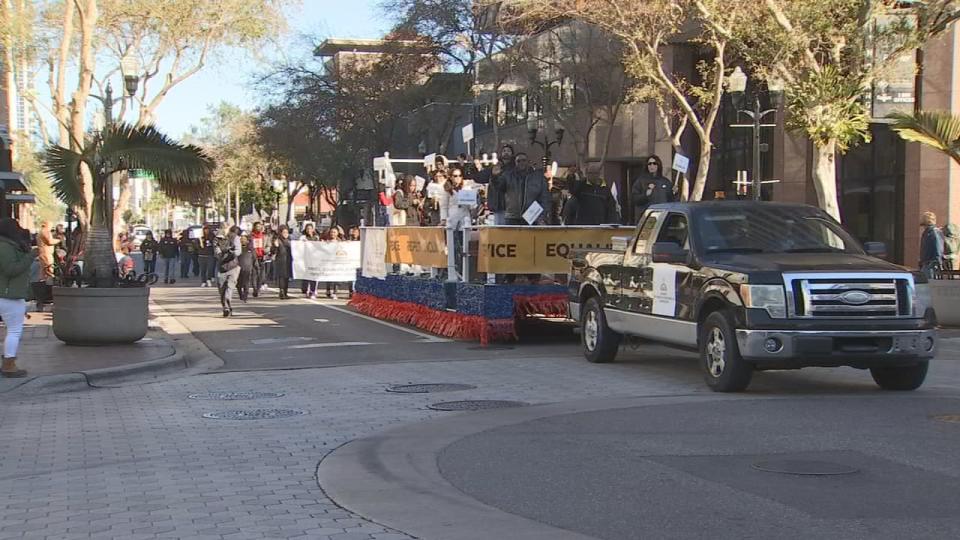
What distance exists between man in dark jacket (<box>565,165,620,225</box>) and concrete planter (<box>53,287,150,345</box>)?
6656 millimetres

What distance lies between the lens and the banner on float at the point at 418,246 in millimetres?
17750

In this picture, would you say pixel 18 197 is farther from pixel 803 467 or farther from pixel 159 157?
pixel 803 467

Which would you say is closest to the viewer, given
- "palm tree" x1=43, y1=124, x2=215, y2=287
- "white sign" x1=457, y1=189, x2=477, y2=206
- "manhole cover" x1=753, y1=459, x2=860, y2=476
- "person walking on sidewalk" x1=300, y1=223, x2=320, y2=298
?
"manhole cover" x1=753, y1=459, x2=860, y2=476

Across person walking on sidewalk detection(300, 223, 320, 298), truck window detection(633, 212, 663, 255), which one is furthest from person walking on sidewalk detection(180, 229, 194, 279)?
truck window detection(633, 212, 663, 255)

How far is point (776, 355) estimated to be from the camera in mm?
10062

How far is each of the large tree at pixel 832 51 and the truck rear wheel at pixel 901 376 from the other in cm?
893

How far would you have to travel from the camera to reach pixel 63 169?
53.0 feet

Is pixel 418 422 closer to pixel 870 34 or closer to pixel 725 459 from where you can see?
pixel 725 459

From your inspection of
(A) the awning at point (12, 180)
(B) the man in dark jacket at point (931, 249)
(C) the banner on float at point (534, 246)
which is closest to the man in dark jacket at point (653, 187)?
(C) the banner on float at point (534, 246)

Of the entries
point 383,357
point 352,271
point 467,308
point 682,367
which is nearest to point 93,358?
point 383,357

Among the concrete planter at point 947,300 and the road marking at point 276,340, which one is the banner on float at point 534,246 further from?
the concrete planter at point 947,300

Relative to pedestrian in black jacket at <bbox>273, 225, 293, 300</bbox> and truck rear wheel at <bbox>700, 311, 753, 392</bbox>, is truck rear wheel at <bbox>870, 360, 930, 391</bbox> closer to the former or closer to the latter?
truck rear wheel at <bbox>700, 311, 753, 392</bbox>

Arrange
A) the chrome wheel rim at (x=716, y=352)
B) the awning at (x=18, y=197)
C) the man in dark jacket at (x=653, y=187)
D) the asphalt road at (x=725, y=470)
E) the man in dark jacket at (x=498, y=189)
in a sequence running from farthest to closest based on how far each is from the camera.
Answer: the awning at (x=18, y=197) → the man in dark jacket at (x=498, y=189) → the man in dark jacket at (x=653, y=187) → the chrome wheel rim at (x=716, y=352) → the asphalt road at (x=725, y=470)

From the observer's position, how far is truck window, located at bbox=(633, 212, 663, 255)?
A: 40.7 ft
